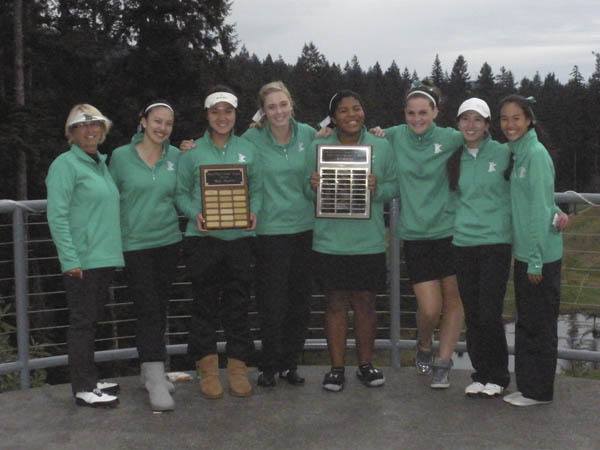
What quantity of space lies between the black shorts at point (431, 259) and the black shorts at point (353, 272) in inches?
8.2

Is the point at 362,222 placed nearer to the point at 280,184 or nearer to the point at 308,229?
the point at 308,229

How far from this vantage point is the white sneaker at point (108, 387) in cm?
497

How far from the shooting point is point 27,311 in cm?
520

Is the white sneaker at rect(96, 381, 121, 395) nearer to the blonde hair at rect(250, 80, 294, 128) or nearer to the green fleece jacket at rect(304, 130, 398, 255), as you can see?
the green fleece jacket at rect(304, 130, 398, 255)

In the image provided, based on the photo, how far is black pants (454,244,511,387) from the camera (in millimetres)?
4672

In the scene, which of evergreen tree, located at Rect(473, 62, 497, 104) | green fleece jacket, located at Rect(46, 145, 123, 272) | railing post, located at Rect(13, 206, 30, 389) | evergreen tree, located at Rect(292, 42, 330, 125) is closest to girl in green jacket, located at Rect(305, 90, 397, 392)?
green fleece jacket, located at Rect(46, 145, 123, 272)

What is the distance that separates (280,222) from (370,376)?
3.70 ft

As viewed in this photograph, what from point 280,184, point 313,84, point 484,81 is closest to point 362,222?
point 280,184

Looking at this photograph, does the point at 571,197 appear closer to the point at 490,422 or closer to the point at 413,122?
the point at 413,122

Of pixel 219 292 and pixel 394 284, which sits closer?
pixel 219 292

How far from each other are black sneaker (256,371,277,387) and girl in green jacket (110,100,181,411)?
1.98 feet

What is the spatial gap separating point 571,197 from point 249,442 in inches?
98.5

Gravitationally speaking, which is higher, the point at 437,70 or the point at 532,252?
the point at 437,70

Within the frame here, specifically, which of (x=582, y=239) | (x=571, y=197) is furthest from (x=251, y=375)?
(x=582, y=239)
